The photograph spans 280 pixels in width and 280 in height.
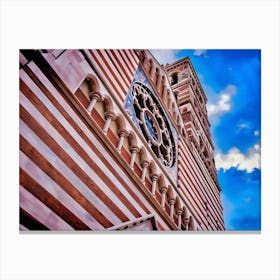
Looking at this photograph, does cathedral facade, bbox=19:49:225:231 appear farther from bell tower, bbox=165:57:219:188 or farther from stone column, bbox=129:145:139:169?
bell tower, bbox=165:57:219:188

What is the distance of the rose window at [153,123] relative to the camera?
4949mm

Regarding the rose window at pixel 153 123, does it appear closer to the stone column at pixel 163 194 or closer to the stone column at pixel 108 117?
the stone column at pixel 163 194

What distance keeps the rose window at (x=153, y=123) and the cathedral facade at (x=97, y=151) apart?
0.06 feet

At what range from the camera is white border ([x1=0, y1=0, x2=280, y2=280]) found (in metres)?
3.32

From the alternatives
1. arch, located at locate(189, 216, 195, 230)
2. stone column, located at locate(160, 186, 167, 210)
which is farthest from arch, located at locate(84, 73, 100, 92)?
arch, located at locate(189, 216, 195, 230)

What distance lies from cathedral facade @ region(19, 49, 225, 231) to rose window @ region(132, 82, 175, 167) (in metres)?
0.02

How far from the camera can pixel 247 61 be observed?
13.5 ft

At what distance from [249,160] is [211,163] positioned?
2933mm

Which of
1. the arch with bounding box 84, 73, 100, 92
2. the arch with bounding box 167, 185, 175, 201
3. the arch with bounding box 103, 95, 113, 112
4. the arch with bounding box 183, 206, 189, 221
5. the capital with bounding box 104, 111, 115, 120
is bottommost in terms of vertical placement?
the arch with bounding box 183, 206, 189, 221

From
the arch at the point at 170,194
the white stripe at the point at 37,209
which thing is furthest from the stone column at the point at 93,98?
the arch at the point at 170,194
